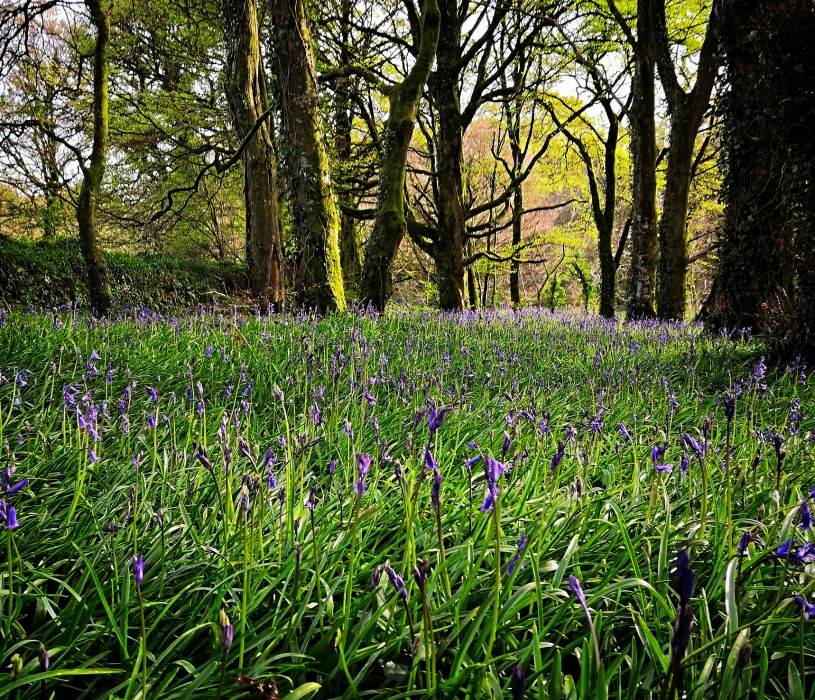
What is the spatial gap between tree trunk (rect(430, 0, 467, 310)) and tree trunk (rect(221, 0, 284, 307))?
4308 millimetres

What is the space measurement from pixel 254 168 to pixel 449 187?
472 centimetres

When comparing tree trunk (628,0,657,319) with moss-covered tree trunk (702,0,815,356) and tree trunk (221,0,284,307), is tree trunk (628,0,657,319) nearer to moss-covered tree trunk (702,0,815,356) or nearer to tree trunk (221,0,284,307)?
moss-covered tree trunk (702,0,815,356)

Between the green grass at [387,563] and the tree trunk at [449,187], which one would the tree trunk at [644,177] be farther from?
the green grass at [387,563]

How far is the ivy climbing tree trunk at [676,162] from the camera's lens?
33.6ft

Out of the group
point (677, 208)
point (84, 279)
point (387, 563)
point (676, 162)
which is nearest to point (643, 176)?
point (676, 162)

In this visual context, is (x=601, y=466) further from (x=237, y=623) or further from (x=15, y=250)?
(x=15, y=250)

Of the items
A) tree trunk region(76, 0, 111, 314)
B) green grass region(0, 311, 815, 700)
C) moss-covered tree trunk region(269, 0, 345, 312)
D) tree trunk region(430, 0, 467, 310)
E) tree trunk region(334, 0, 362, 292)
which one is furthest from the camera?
tree trunk region(334, 0, 362, 292)

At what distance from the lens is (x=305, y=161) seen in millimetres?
7871

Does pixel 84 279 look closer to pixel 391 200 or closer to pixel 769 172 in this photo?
pixel 391 200

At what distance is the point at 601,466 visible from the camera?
102 inches

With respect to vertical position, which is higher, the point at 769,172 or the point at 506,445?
the point at 769,172

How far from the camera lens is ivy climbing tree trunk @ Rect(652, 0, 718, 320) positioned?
10234 millimetres

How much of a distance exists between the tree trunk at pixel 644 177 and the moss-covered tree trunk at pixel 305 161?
6840 millimetres

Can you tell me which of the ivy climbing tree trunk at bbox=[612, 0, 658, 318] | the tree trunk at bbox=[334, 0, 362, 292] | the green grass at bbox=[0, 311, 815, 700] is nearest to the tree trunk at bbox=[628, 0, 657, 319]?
the ivy climbing tree trunk at bbox=[612, 0, 658, 318]
